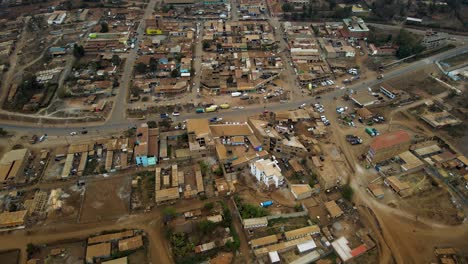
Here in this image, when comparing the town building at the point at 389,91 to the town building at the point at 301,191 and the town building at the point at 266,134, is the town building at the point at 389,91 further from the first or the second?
the town building at the point at 301,191

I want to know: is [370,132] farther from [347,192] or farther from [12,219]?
[12,219]

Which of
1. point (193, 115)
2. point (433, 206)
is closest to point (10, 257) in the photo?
point (193, 115)

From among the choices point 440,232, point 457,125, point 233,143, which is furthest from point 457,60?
point 233,143

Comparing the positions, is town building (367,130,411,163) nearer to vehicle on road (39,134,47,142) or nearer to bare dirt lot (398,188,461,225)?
bare dirt lot (398,188,461,225)

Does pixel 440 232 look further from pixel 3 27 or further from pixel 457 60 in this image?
pixel 3 27

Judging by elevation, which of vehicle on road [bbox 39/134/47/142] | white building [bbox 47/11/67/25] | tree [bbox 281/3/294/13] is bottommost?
vehicle on road [bbox 39/134/47/142]

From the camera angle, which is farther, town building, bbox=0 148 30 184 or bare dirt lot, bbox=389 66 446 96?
bare dirt lot, bbox=389 66 446 96

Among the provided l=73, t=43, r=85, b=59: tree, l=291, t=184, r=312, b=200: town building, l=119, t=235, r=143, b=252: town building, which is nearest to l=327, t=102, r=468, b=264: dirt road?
l=291, t=184, r=312, b=200: town building
